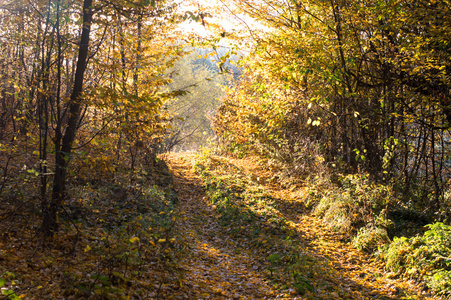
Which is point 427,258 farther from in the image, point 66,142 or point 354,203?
point 66,142

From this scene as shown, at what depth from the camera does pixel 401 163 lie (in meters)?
8.30

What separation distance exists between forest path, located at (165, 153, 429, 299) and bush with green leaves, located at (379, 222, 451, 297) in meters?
0.23

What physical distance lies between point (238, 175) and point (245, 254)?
17.4ft

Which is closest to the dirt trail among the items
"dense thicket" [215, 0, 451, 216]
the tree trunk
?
the tree trunk

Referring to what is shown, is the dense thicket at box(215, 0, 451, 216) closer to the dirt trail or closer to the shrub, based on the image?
the shrub

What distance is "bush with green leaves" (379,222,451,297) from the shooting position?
4695mm

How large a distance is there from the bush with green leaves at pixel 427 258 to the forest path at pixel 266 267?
0.23m

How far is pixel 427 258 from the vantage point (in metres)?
5.25

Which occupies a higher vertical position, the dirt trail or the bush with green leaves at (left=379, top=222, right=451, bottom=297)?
the bush with green leaves at (left=379, top=222, right=451, bottom=297)

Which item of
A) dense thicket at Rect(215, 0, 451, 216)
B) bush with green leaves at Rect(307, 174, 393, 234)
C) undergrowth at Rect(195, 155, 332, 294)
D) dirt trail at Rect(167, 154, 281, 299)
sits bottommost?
dirt trail at Rect(167, 154, 281, 299)

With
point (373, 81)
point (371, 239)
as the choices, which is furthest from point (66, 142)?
point (373, 81)

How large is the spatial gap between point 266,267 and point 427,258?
2.78m

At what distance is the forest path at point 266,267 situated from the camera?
4855 millimetres

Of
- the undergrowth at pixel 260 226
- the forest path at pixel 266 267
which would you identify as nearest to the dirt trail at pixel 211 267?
the forest path at pixel 266 267
